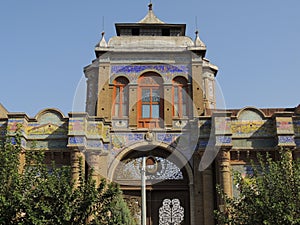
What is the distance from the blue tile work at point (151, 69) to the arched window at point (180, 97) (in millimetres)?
359

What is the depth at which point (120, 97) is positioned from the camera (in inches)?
998

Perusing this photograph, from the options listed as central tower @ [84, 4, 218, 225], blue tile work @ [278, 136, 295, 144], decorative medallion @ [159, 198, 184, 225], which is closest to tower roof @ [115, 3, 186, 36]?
central tower @ [84, 4, 218, 225]

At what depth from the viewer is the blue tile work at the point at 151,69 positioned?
2567cm

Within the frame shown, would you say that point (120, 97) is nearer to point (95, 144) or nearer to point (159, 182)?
point (95, 144)

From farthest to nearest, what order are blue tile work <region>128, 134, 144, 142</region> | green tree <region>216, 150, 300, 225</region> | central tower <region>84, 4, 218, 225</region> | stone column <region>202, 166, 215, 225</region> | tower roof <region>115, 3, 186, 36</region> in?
tower roof <region>115, 3, 186, 36</region> → blue tile work <region>128, 134, 144, 142</region> → central tower <region>84, 4, 218, 225</region> → stone column <region>202, 166, 215, 225</region> → green tree <region>216, 150, 300, 225</region>

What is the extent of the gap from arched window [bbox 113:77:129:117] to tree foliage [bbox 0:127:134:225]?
9.38 metres

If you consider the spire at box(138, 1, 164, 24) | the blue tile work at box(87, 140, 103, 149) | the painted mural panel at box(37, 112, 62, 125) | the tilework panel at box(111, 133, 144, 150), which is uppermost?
the spire at box(138, 1, 164, 24)

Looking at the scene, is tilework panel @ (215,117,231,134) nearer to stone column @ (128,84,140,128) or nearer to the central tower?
the central tower

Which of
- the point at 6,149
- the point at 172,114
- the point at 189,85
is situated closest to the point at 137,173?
the point at 172,114

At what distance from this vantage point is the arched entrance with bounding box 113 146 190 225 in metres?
22.8

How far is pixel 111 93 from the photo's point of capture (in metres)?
25.4

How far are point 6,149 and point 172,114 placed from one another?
10.9 metres

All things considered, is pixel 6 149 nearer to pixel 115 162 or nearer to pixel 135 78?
pixel 115 162

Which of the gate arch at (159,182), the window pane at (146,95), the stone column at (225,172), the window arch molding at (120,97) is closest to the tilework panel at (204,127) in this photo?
the stone column at (225,172)
